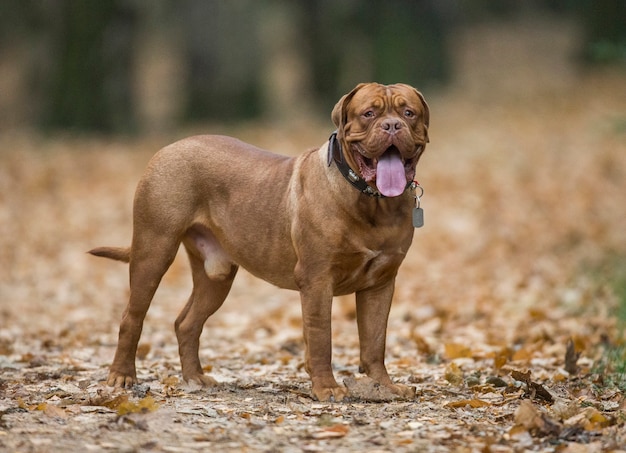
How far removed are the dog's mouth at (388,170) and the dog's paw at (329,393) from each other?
3.76 ft

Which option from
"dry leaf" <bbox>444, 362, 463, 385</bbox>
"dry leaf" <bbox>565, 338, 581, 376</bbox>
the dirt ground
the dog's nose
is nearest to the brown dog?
the dog's nose

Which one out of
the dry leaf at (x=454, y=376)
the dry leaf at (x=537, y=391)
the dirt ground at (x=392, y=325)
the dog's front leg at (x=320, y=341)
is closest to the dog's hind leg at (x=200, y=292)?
the dirt ground at (x=392, y=325)

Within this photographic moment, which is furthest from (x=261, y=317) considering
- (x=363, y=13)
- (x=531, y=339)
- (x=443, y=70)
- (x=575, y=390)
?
(x=443, y=70)

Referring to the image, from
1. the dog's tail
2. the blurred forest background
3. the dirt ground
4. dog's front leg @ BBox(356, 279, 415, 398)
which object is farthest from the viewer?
the blurred forest background

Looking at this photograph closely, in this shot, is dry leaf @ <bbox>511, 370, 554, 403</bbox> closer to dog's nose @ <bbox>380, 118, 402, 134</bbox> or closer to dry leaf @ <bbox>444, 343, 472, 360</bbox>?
dry leaf @ <bbox>444, 343, 472, 360</bbox>

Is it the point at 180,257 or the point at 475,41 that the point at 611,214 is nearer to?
the point at 180,257

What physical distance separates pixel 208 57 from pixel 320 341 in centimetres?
1890

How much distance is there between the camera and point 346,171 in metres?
5.52

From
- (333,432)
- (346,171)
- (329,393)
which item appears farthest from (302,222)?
(333,432)

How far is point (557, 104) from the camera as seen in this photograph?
944 inches

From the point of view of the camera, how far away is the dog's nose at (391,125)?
521 centimetres

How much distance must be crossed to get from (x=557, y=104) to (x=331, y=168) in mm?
19382

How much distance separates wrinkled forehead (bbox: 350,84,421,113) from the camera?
535cm

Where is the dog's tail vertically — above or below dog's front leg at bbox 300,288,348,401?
above
